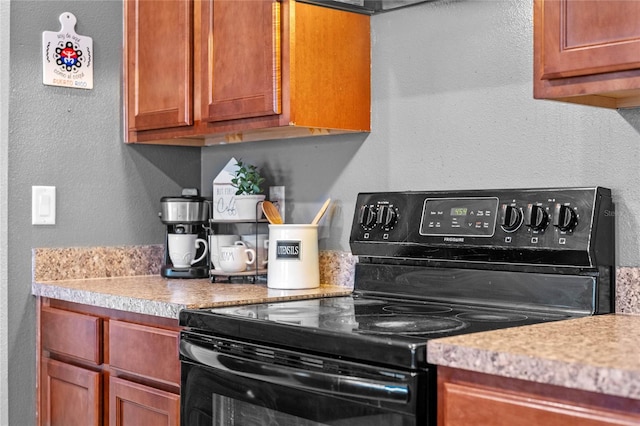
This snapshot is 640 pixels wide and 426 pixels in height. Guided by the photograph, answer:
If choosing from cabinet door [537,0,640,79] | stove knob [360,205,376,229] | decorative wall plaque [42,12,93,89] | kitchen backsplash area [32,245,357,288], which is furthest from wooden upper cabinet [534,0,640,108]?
decorative wall plaque [42,12,93,89]

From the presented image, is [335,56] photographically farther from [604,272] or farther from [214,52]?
[604,272]

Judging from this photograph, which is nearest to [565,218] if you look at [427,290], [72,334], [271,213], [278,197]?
[427,290]

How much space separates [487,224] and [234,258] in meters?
0.87

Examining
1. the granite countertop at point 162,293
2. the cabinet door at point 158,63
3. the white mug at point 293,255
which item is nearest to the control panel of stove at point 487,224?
the white mug at point 293,255

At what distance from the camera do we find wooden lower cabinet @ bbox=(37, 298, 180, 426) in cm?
205

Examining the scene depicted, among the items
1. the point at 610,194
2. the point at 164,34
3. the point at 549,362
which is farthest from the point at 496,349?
the point at 164,34

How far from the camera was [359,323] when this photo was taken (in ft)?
5.49

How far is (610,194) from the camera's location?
1824mm

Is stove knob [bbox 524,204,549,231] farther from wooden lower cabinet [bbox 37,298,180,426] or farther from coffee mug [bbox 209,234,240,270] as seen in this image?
coffee mug [bbox 209,234,240,270]

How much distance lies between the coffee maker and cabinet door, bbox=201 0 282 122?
0.41m

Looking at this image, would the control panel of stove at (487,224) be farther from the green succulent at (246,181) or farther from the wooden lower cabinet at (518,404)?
the wooden lower cabinet at (518,404)

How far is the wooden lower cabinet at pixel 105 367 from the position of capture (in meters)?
2.05

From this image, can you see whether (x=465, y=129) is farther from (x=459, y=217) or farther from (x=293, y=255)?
(x=293, y=255)

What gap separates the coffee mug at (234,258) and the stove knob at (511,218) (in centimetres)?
90
